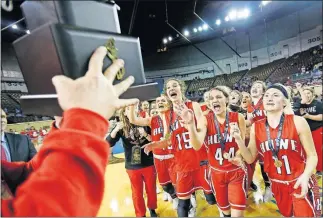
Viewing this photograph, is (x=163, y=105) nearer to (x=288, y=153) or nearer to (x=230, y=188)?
(x=230, y=188)

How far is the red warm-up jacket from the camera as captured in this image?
0.73ft

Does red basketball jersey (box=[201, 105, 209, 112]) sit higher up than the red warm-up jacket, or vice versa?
the red warm-up jacket

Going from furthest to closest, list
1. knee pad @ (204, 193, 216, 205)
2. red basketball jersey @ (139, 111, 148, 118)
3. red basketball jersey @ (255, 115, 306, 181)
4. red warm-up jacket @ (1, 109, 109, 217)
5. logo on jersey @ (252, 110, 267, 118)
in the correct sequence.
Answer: red basketball jersey @ (139, 111, 148, 118) < knee pad @ (204, 193, 216, 205) < logo on jersey @ (252, 110, 267, 118) < red basketball jersey @ (255, 115, 306, 181) < red warm-up jacket @ (1, 109, 109, 217)

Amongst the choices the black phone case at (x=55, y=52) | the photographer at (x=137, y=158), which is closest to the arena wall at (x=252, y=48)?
the photographer at (x=137, y=158)

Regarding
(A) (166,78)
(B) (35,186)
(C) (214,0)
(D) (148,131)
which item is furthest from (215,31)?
(B) (35,186)

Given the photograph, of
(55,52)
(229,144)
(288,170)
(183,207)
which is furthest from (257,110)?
(55,52)

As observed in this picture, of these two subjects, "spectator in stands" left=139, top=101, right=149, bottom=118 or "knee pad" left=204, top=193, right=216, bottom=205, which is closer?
"knee pad" left=204, top=193, right=216, bottom=205

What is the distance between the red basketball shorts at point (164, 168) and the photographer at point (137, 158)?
8 centimetres

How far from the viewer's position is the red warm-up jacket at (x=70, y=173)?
0.22m

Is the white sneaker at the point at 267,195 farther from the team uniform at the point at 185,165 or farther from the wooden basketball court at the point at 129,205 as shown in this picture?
the team uniform at the point at 185,165

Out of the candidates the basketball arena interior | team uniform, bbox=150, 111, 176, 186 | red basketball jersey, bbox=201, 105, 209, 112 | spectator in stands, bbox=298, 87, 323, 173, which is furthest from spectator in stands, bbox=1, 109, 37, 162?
spectator in stands, bbox=298, 87, 323, 173

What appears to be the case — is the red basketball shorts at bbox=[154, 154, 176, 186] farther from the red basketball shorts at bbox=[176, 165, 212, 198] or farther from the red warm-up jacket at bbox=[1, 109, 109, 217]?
the red warm-up jacket at bbox=[1, 109, 109, 217]

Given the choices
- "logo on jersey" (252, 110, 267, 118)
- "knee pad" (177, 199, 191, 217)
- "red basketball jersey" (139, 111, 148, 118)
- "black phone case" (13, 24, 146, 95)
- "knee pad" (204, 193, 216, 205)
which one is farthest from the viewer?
"red basketball jersey" (139, 111, 148, 118)

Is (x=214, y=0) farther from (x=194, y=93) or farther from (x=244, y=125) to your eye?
(x=244, y=125)
